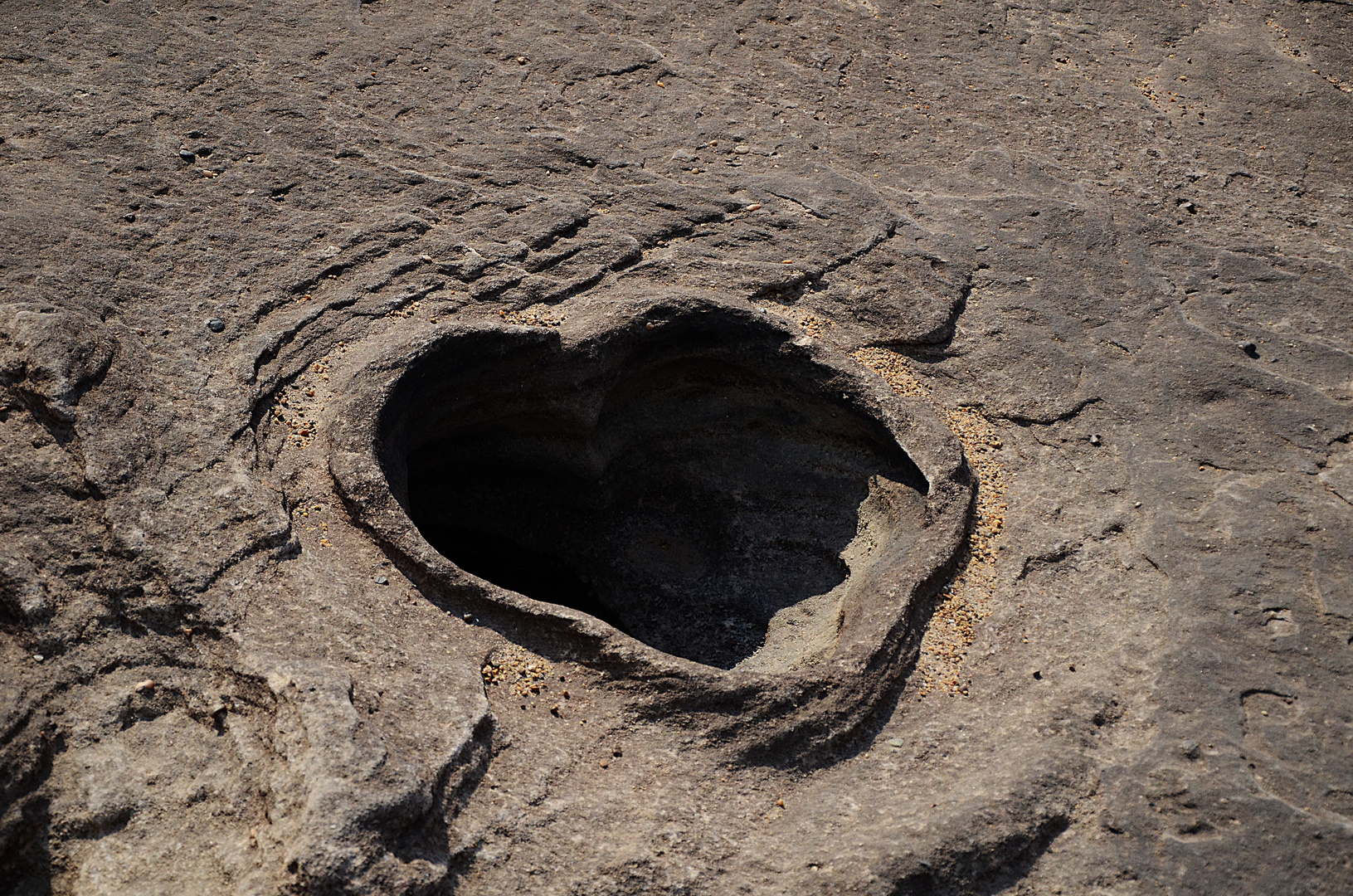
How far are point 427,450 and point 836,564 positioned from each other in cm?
194

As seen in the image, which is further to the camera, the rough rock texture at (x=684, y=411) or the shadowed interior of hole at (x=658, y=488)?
the shadowed interior of hole at (x=658, y=488)

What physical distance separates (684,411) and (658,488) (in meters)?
0.55

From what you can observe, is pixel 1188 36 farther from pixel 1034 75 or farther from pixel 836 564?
pixel 836 564

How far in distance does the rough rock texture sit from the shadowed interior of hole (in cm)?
15

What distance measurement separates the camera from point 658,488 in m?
5.64

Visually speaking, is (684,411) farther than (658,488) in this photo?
No

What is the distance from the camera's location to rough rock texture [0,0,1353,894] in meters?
3.12

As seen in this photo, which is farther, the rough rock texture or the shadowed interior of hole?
the shadowed interior of hole

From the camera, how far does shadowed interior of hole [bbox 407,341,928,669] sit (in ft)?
15.8

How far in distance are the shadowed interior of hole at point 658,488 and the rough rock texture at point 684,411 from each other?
0.49ft

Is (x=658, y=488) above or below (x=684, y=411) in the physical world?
below

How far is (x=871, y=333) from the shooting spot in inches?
192

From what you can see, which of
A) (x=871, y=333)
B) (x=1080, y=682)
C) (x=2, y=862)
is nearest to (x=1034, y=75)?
(x=871, y=333)

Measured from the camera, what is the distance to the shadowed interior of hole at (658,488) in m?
4.82
